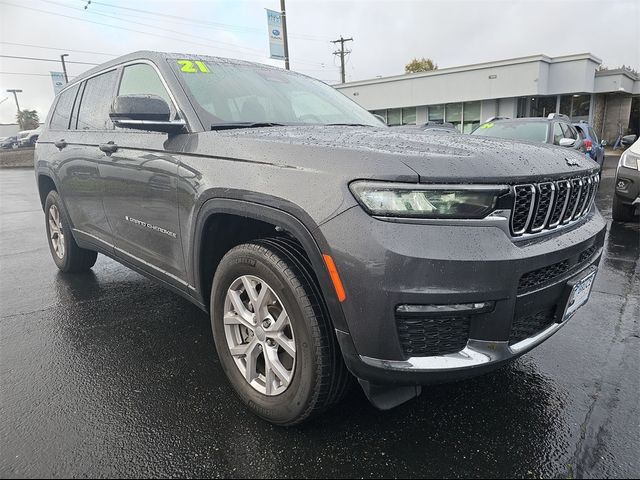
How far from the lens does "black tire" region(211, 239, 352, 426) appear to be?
1889 mm

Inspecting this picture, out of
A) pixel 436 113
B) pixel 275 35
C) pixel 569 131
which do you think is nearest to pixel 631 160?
pixel 569 131

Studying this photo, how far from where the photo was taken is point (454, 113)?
26.7m

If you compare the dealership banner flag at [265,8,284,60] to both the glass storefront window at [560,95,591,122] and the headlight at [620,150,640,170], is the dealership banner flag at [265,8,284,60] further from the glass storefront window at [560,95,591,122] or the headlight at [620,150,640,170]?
the glass storefront window at [560,95,591,122]

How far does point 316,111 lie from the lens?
3.21m

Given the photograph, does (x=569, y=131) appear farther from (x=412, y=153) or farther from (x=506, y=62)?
(x=506, y=62)

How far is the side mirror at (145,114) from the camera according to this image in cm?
241

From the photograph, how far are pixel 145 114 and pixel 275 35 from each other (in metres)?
13.7

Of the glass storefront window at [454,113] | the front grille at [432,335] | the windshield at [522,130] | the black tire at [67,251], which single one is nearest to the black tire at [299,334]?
the front grille at [432,335]

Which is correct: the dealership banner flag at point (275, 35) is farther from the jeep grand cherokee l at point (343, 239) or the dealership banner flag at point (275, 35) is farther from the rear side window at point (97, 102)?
the jeep grand cherokee l at point (343, 239)

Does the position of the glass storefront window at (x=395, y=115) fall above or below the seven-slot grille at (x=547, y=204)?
above

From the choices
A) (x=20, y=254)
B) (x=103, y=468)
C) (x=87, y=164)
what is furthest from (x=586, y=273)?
(x=20, y=254)

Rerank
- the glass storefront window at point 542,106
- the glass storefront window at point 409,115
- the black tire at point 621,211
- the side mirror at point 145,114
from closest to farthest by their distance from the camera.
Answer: the side mirror at point 145,114 → the black tire at point 621,211 → the glass storefront window at point 542,106 → the glass storefront window at point 409,115

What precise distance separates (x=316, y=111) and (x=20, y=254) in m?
4.68

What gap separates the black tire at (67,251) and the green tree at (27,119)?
83249 mm
